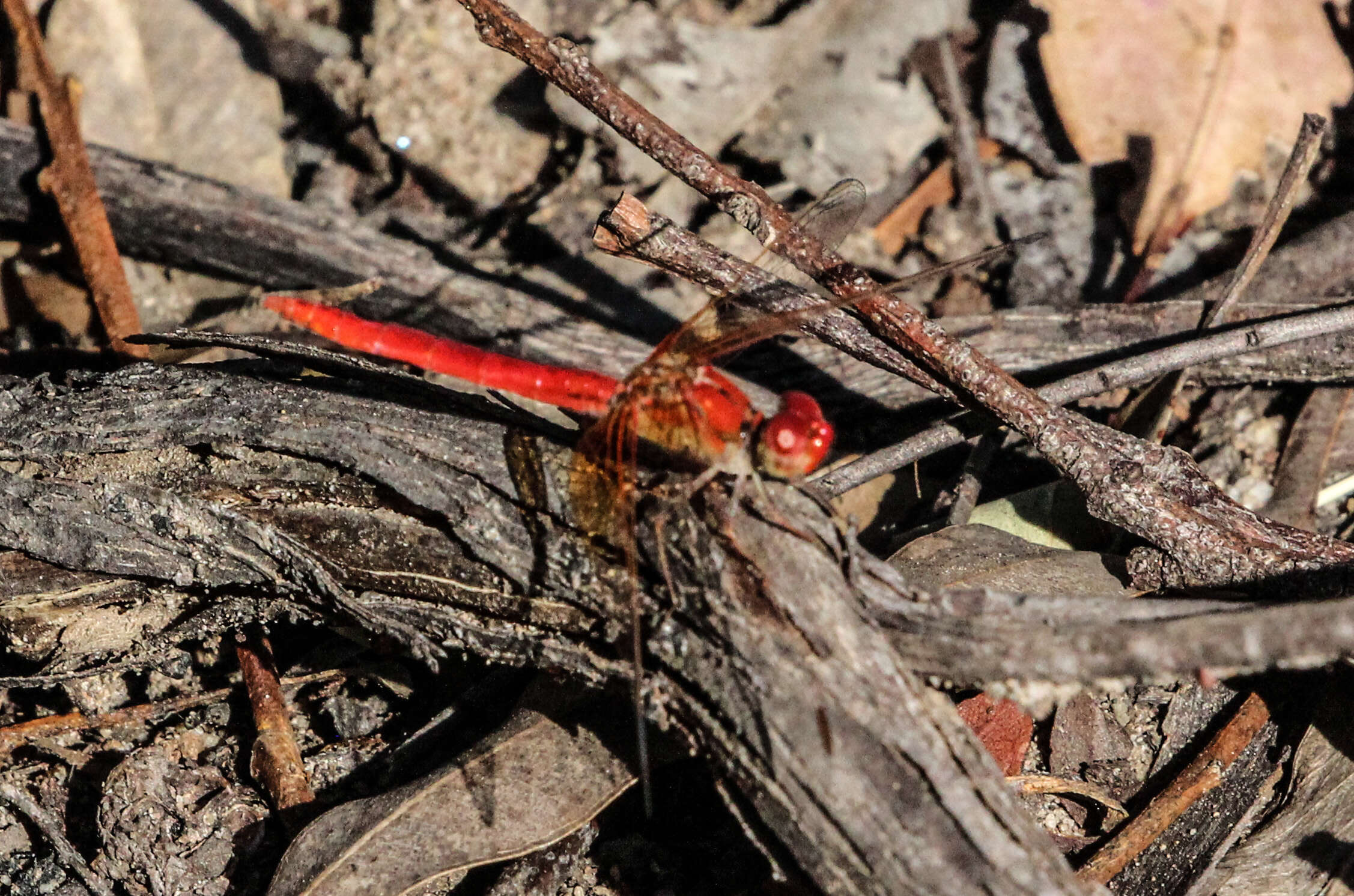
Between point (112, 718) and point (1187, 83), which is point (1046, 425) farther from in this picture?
point (112, 718)

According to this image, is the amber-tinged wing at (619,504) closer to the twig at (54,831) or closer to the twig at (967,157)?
the twig at (54,831)

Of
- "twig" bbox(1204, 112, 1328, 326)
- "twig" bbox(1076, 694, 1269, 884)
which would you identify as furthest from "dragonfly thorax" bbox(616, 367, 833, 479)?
"twig" bbox(1204, 112, 1328, 326)

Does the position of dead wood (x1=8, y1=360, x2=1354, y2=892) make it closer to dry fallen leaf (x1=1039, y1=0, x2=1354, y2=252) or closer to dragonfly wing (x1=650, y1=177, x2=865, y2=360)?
dragonfly wing (x1=650, y1=177, x2=865, y2=360)

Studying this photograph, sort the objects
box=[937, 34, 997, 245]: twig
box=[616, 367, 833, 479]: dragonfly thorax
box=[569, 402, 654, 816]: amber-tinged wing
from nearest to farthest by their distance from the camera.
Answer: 1. box=[569, 402, 654, 816]: amber-tinged wing
2. box=[616, 367, 833, 479]: dragonfly thorax
3. box=[937, 34, 997, 245]: twig

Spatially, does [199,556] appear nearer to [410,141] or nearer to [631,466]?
[631,466]

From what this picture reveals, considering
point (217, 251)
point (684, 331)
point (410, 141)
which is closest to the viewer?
point (684, 331)

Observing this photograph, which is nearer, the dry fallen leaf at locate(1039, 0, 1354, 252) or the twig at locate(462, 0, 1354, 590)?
the twig at locate(462, 0, 1354, 590)

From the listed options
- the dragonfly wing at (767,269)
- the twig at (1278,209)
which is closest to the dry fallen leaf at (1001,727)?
the dragonfly wing at (767,269)

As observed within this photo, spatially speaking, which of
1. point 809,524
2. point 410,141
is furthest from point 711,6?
point 809,524

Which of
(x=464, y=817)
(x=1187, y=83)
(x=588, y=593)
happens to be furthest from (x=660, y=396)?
(x=1187, y=83)
